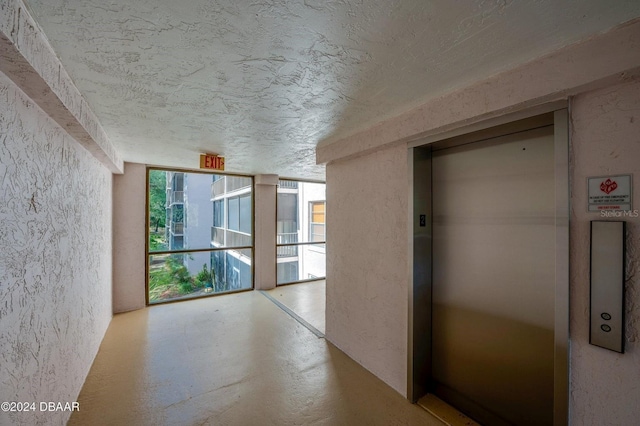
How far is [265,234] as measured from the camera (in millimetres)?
5164

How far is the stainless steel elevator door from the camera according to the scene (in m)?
1.53

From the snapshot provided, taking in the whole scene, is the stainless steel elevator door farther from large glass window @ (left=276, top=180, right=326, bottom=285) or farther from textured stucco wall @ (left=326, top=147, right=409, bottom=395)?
large glass window @ (left=276, top=180, right=326, bottom=285)

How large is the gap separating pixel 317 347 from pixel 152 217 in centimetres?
343

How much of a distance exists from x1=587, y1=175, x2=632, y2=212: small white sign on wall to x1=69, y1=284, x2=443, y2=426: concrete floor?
5.65 feet

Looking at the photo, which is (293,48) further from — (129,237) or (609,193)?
(129,237)

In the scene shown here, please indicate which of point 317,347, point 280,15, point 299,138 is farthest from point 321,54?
point 317,347

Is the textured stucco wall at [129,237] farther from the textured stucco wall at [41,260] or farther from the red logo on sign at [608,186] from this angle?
the red logo on sign at [608,186]

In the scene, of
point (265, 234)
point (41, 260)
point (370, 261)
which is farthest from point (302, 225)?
point (41, 260)

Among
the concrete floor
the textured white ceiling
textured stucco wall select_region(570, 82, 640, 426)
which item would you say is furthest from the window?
textured stucco wall select_region(570, 82, 640, 426)

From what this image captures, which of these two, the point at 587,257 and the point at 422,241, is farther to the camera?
the point at 422,241

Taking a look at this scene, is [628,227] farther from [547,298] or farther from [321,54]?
[321,54]

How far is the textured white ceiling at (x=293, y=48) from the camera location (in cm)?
95

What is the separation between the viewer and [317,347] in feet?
9.43

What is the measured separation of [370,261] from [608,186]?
1.62 meters
